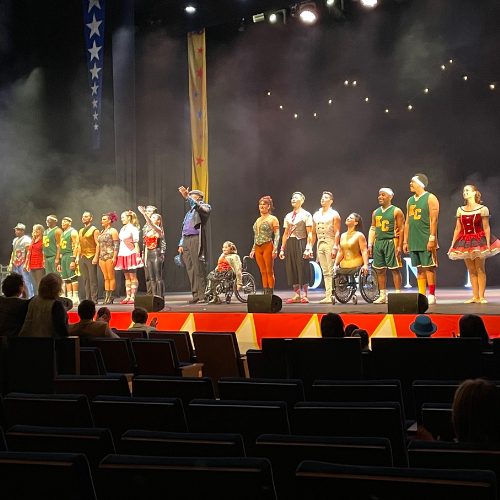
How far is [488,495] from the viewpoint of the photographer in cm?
109

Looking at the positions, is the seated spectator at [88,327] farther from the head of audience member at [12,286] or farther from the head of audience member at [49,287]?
the head of audience member at [49,287]

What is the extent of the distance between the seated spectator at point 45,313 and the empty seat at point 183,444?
2.24 meters

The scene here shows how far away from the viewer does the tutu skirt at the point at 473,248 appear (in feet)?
22.5

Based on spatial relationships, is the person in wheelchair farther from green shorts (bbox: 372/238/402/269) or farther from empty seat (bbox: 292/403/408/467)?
empty seat (bbox: 292/403/408/467)

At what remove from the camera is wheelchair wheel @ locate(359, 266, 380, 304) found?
7.87 m

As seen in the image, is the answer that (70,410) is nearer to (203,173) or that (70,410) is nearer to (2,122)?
(203,173)

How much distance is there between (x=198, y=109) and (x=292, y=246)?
462cm

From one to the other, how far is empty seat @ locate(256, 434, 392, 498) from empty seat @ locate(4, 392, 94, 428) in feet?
2.64

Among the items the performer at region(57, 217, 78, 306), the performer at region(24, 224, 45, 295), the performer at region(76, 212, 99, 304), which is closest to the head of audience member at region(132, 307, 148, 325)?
the performer at region(76, 212, 99, 304)

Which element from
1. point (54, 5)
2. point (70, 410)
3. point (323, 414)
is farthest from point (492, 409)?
point (54, 5)

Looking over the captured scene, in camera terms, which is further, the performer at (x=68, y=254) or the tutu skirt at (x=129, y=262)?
the performer at (x=68, y=254)

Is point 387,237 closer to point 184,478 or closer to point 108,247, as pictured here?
point 108,247

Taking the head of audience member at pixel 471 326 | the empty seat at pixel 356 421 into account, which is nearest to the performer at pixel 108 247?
the head of audience member at pixel 471 326

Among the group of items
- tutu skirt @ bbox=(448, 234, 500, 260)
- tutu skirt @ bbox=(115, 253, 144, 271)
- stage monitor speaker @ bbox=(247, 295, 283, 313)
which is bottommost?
stage monitor speaker @ bbox=(247, 295, 283, 313)
